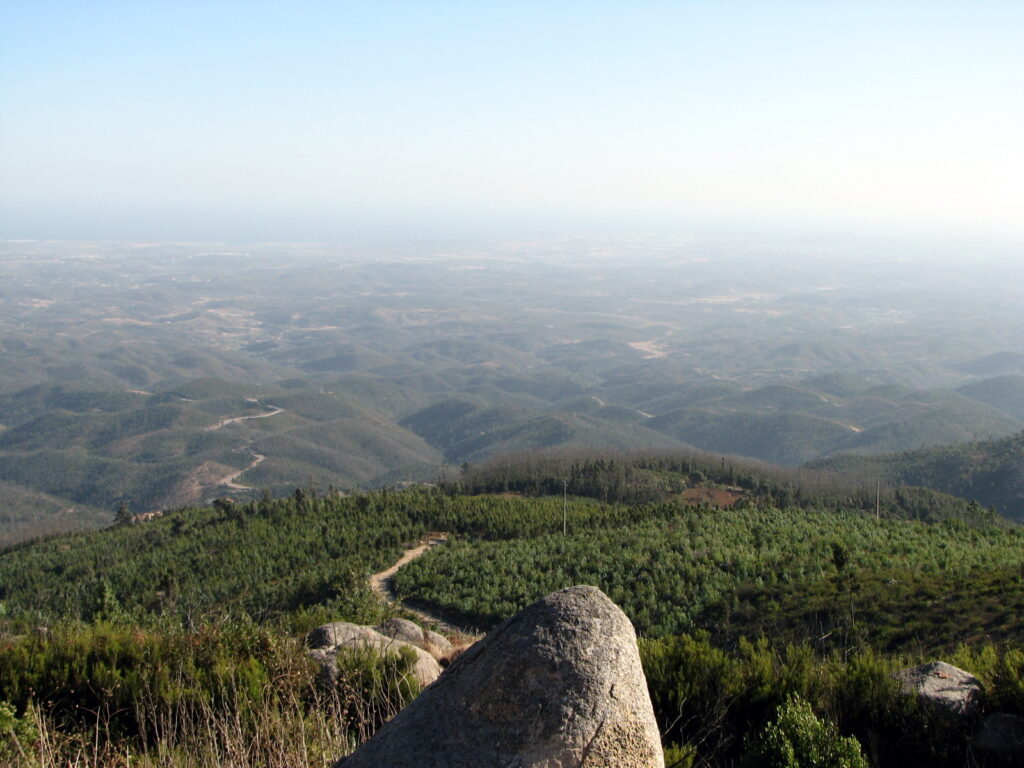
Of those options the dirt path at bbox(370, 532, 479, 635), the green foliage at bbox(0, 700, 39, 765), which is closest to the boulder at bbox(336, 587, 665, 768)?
the green foliage at bbox(0, 700, 39, 765)

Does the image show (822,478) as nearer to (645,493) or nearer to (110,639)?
(645,493)

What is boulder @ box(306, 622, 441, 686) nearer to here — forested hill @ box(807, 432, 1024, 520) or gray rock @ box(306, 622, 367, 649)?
gray rock @ box(306, 622, 367, 649)

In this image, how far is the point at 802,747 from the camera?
19.4 ft

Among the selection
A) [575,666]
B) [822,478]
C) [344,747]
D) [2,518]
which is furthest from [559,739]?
[2,518]

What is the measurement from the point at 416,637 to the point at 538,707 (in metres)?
11.3

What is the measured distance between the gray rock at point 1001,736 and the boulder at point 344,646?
6.05 metres

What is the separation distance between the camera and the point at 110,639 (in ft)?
30.4

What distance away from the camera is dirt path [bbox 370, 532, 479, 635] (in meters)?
23.7

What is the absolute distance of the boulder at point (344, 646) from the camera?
897 centimetres

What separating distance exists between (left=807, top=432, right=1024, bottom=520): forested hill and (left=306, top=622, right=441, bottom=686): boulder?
77.2 m

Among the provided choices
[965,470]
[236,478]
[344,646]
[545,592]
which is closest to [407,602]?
[545,592]

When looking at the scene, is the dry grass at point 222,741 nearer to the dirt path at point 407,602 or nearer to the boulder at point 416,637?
the boulder at point 416,637

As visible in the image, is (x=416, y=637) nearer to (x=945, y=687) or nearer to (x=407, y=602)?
(x=945, y=687)

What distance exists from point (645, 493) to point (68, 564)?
41.2 metres
